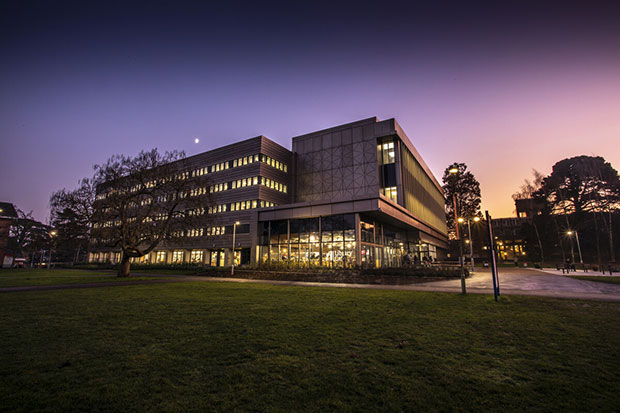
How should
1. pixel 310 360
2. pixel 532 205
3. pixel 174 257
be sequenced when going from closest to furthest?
pixel 310 360 < pixel 174 257 < pixel 532 205

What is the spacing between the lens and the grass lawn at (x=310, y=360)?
3672 mm

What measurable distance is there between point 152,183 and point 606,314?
33190mm

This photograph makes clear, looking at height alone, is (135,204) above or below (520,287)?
above

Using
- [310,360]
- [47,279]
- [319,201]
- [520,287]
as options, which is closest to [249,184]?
[319,201]

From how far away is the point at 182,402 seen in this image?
3570 millimetres

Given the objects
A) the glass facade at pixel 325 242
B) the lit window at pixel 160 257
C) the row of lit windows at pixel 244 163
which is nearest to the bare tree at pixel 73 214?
the glass facade at pixel 325 242

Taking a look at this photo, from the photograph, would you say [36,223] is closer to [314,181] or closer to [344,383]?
[314,181]

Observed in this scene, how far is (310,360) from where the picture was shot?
17.0ft

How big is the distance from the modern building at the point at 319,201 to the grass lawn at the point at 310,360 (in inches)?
1038

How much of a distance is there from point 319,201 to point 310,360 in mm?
32281

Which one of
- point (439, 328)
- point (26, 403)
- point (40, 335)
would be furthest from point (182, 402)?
point (439, 328)

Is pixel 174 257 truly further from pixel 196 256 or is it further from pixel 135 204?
pixel 135 204

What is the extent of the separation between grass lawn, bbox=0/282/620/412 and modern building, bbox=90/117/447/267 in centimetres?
2638

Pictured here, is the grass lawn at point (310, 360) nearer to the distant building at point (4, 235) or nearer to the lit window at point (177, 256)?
the lit window at point (177, 256)
